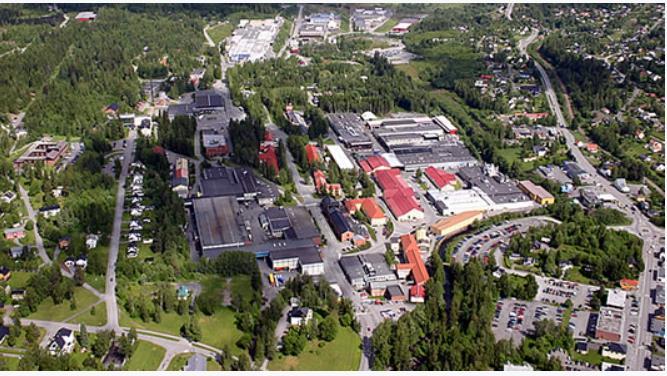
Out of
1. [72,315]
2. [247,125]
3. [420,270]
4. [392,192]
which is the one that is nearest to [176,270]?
[72,315]

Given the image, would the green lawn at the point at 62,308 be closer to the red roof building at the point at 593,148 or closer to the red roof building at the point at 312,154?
the red roof building at the point at 312,154

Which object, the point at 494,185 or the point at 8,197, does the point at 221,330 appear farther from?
the point at 494,185

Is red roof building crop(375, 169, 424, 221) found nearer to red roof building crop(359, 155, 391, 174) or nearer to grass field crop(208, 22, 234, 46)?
red roof building crop(359, 155, 391, 174)

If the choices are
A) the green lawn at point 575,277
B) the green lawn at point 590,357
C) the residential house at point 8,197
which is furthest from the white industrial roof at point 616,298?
the residential house at point 8,197

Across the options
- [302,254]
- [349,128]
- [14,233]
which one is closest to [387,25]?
[349,128]

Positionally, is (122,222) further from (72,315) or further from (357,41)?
(357,41)
